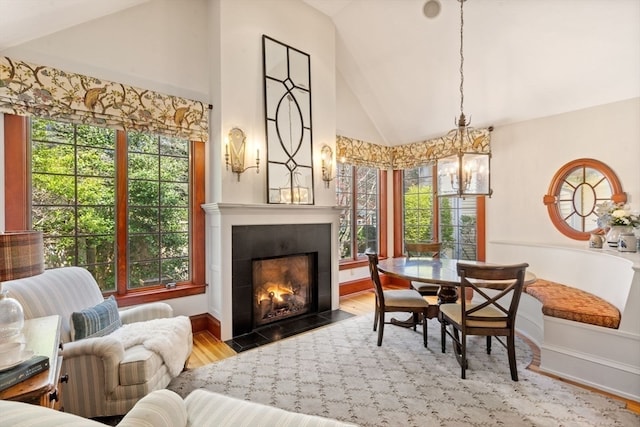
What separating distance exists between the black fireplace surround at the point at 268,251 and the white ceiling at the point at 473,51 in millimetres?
2419

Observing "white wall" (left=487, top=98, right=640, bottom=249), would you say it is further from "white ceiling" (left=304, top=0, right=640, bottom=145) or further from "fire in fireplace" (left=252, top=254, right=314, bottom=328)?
"fire in fireplace" (left=252, top=254, right=314, bottom=328)

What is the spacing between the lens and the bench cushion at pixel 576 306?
2424 millimetres

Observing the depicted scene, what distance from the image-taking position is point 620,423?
1.94 meters

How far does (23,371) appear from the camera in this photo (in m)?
1.14

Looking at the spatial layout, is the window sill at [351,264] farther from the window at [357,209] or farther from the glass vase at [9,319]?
the glass vase at [9,319]

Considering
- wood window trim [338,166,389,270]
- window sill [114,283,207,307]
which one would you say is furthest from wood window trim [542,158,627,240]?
window sill [114,283,207,307]

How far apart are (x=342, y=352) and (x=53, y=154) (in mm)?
3333

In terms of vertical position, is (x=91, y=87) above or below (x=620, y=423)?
above

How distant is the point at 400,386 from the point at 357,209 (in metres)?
3.20

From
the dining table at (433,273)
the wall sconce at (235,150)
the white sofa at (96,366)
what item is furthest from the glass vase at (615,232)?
the white sofa at (96,366)

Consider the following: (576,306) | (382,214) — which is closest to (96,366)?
(576,306)

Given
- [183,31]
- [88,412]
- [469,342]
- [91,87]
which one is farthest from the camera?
[183,31]

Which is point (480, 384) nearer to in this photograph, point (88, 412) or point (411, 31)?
point (88, 412)

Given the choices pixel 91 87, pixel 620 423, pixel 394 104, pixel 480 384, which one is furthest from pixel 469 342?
pixel 91 87
